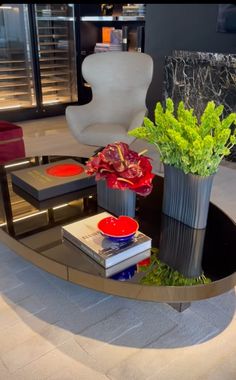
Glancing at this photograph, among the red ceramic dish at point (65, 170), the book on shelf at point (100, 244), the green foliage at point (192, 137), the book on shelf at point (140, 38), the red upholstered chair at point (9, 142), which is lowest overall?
the red upholstered chair at point (9, 142)

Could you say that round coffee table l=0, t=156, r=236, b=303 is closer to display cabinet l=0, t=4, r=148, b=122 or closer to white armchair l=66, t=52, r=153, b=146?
white armchair l=66, t=52, r=153, b=146

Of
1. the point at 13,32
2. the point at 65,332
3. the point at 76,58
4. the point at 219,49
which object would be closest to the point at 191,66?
the point at 219,49

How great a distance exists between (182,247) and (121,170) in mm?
428

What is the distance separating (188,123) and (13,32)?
Result: 4428 millimetres

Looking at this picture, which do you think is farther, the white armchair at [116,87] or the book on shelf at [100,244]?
the white armchair at [116,87]

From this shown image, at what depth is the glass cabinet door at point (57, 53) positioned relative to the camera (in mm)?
5234

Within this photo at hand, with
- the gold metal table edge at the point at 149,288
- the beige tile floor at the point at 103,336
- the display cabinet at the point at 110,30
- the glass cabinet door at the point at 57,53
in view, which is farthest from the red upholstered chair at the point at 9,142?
the display cabinet at the point at 110,30

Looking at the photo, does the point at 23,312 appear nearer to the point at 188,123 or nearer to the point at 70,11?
the point at 188,123

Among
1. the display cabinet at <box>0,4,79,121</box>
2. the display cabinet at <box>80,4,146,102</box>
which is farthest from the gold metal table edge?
the display cabinet at <box>0,4,79,121</box>

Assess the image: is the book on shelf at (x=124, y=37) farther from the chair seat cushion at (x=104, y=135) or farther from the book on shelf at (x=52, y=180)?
the book on shelf at (x=52, y=180)

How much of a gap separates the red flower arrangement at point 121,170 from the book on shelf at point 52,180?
0.41 m

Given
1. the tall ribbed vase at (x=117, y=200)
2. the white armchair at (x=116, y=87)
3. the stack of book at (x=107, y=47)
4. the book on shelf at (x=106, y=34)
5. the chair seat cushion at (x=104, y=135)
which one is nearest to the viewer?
the tall ribbed vase at (x=117, y=200)

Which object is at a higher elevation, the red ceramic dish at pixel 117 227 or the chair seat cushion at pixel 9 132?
the red ceramic dish at pixel 117 227

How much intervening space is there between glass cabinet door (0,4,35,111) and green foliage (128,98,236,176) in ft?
13.4
